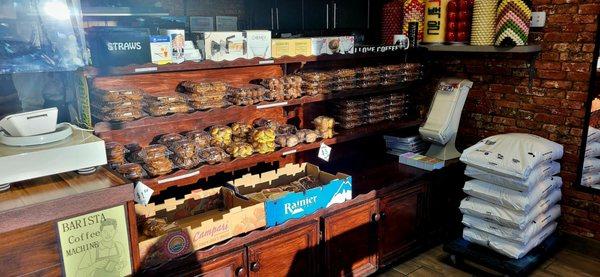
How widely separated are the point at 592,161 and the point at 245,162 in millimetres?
2626

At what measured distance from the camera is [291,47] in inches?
129

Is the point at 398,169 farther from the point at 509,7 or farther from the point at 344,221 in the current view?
the point at 509,7

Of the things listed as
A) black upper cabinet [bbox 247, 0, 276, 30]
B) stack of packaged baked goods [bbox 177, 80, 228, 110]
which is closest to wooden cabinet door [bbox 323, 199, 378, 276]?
stack of packaged baked goods [bbox 177, 80, 228, 110]

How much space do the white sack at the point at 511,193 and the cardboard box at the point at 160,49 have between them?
231 cm

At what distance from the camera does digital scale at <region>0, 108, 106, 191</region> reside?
183 centimetres

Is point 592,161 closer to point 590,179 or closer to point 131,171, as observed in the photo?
point 590,179

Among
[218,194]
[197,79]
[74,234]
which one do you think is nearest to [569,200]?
[218,194]

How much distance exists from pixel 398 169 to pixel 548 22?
62.1 inches

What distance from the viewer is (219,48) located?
288cm

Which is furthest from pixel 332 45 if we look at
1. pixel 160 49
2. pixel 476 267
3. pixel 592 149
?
pixel 592 149

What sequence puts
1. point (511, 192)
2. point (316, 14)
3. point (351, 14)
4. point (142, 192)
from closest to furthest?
point (142, 192) → point (511, 192) → point (316, 14) → point (351, 14)

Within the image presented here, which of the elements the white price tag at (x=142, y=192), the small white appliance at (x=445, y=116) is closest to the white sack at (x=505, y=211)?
the small white appliance at (x=445, y=116)

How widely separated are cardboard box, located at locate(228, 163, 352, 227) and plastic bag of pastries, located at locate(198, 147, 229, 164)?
0.64ft

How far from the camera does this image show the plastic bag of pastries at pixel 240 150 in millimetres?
2969
